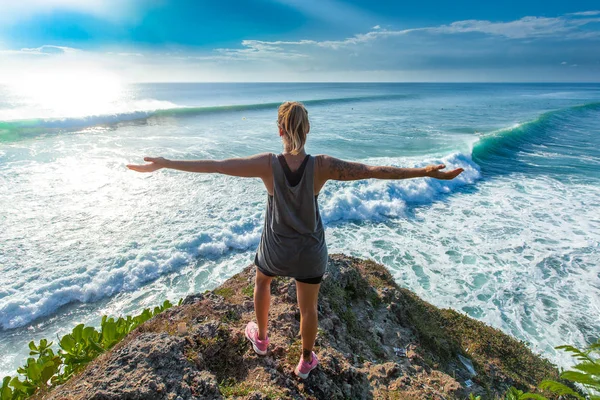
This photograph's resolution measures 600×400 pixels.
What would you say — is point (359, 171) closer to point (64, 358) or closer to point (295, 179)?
point (295, 179)

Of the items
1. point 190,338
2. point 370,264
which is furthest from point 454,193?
point 190,338

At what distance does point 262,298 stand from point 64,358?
7.15ft

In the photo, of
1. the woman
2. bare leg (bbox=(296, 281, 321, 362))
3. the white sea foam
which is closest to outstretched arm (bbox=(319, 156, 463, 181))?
the woman

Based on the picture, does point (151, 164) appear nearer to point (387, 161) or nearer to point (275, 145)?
point (387, 161)

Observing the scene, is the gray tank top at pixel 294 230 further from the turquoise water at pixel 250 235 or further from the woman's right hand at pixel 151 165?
the turquoise water at pixel 250 235

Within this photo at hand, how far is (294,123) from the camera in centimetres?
223

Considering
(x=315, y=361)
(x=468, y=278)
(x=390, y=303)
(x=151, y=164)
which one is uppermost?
(x=151, y=164)

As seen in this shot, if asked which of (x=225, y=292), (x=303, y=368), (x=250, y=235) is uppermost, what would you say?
(x=303, y=368)

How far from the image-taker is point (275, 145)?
19453 mm

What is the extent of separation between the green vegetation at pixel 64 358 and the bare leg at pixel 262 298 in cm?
158

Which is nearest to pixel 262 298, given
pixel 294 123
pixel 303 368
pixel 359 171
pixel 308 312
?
pixel 308 312

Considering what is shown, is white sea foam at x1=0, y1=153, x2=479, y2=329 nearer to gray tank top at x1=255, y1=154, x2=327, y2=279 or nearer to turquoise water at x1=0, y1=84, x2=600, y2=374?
turquoise water at x1=0, y1=84, x2=600, y2=374

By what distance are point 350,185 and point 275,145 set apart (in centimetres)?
843

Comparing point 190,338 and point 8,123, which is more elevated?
point 8,123
